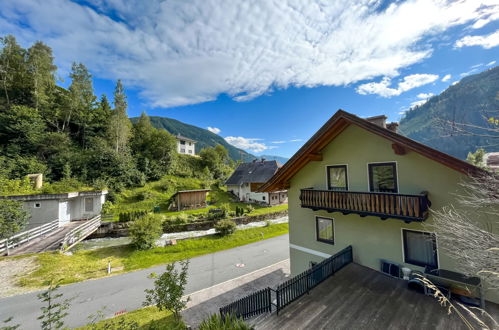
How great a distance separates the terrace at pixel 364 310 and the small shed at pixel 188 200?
26.8 meters

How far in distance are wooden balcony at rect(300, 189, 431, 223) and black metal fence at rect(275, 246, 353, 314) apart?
220 centimetres

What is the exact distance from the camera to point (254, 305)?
7.36 m

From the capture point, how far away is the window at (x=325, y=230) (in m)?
10.3

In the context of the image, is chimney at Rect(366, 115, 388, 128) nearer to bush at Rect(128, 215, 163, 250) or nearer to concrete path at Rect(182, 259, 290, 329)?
concrete path at Rect(182, 259, 290, 329)

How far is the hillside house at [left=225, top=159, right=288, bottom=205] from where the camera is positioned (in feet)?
120

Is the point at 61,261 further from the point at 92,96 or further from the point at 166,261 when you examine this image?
the point at 92,96

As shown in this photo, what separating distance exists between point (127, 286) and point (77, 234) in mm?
9815

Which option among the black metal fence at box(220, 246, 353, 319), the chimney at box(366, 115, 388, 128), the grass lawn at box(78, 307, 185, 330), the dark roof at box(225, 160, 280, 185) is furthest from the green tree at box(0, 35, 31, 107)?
the chimney at box(366, 115, 388, 128)

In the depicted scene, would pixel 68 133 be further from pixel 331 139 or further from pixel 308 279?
pixel 308 279

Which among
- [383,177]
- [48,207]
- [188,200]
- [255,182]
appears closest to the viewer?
[383,177]

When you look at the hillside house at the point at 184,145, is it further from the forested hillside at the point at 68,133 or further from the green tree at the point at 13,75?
the green tree at the point at 13,75

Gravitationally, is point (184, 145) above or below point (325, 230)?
above

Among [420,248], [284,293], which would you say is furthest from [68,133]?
[420,248]

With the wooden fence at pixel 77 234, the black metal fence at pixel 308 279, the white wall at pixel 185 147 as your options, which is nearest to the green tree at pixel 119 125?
the white wall at pixel 185 147
